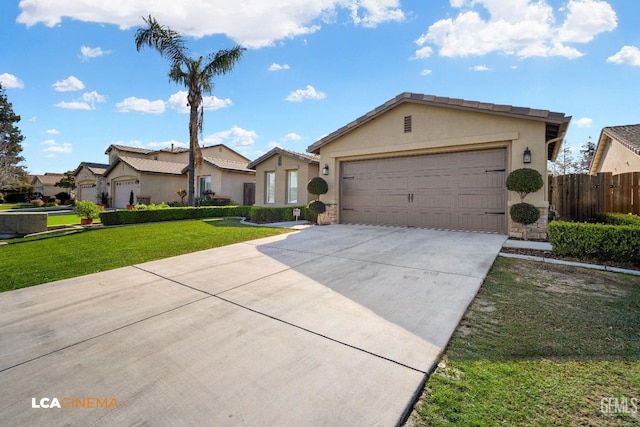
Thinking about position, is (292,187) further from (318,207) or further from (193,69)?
(193,69)

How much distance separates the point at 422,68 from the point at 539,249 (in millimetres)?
7801

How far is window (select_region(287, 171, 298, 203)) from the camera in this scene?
14805 millimetres

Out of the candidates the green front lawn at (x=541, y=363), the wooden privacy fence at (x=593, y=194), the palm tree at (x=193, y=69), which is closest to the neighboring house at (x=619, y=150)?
the wooden privacy fence at (x=593, y=194)

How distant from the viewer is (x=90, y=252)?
6.47 metres

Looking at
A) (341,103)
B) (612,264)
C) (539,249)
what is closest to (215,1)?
(341,103)

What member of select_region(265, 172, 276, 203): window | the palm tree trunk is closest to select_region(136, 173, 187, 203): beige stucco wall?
the palm tree trunk

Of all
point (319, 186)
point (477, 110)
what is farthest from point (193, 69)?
point (477, 110)

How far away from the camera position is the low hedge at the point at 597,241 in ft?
15.6

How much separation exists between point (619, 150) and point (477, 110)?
11265 millimetres

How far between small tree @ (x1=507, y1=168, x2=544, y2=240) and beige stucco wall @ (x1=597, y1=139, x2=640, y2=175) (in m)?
8.08

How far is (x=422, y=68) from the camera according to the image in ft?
35.1

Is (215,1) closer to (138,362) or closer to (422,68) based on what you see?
(422,68)

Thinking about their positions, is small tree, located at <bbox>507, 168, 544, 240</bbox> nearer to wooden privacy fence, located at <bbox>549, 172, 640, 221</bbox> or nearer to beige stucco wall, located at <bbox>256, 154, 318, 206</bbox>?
wooden privacy fence, located at <bbox>549, 172, 640, 221</bbox>

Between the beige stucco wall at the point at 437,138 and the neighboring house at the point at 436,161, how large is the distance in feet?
0.07
